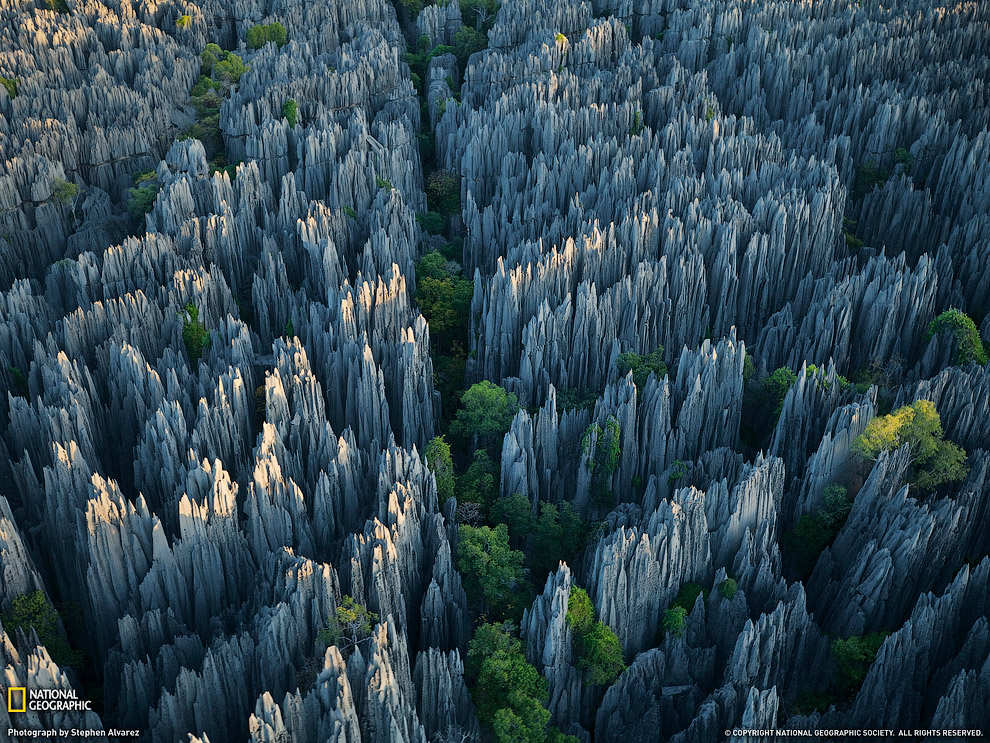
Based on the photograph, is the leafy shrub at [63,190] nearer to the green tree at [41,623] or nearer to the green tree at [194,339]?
the green tree at [194,339]

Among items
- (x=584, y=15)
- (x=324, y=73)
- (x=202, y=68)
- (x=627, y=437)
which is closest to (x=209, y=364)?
(x=627, y=437)

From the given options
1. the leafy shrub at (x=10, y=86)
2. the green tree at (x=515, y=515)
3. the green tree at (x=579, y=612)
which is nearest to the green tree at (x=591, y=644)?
the green tree at (x=579, y=612)

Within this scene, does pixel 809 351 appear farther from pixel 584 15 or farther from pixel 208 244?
pixel 584 15

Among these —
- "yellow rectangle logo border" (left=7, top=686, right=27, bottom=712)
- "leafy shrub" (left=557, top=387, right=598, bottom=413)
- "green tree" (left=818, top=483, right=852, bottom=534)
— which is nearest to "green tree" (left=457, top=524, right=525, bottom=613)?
"leafy shrub" (left=557, top=387, right=598, bottom=413)

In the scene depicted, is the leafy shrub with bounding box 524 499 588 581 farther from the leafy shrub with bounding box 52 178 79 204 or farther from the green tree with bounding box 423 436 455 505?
the leafy shrub with bounding box 52 178 79 204

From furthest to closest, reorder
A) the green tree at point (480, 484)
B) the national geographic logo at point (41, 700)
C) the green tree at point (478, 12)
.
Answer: the green tree at point (478, 12) < the green tree at point (480, 484) < the national geographic logo at point (41, 700)

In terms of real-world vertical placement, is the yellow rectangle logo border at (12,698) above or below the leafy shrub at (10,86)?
below

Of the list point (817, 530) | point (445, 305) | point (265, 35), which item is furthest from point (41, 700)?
point (265, 35)

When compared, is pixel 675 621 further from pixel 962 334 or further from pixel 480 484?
pixel 962 334
